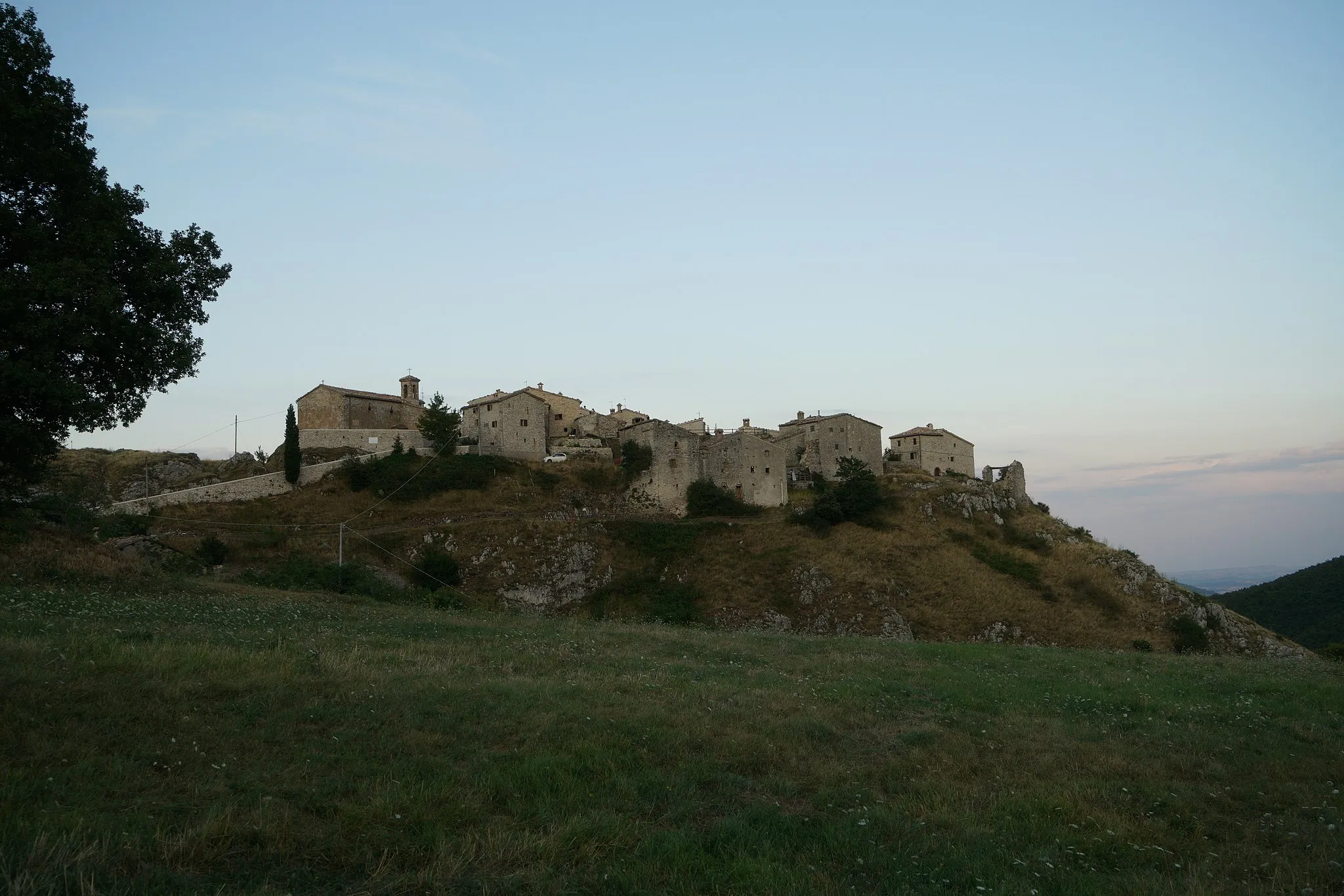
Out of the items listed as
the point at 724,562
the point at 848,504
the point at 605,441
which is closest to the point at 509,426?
the point at 605,441

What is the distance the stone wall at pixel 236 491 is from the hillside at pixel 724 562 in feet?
3.90

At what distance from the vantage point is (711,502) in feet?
216

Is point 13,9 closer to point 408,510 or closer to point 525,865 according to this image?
point 525,865

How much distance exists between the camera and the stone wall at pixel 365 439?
64125 mm

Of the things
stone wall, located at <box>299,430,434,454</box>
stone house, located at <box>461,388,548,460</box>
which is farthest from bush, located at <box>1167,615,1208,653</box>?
stone wall, located at <box>299,430,434,454</box>

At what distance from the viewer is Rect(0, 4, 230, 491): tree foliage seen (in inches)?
750

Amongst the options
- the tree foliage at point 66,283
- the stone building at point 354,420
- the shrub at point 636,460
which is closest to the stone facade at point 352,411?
the stone building at point 354,420

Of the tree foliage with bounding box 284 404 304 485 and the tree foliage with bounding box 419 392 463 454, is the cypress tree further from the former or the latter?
the tree foliage with bounding box 419 392 463 454

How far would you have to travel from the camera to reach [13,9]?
20.0 meters

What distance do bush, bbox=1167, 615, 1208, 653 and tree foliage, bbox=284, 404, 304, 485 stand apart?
5968 centimetres

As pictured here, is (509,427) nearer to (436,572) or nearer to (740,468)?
(740,468)

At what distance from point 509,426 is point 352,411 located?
13489 mm

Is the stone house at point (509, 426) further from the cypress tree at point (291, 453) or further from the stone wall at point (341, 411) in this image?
the cypress tree at point (291, 453)

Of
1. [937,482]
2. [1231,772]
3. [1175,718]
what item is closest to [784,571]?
[937,482]
